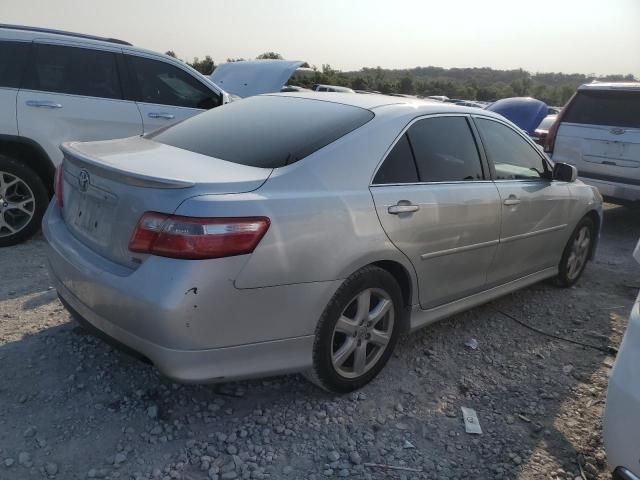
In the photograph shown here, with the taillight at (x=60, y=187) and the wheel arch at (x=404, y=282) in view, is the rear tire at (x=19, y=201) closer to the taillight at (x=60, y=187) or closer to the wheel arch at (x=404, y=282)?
the taillight at (x=60, y=187)

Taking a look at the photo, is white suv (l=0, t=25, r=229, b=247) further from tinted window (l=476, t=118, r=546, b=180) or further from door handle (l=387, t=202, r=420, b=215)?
door handle (l=387, t=202, r=420, b=215)

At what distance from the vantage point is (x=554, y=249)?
465cm

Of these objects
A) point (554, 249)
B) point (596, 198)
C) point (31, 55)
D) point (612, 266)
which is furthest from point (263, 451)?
point (612, 266)

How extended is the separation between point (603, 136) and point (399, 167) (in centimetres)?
498

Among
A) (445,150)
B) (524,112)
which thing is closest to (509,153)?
(445,150)

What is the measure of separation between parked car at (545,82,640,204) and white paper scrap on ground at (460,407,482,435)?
4.89 meters

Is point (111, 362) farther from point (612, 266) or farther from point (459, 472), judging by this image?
point (612, 266)

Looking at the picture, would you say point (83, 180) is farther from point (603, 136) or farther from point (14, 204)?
point (603, 136)

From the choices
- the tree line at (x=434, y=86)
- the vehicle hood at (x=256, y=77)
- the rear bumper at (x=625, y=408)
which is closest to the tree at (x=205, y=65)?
the tree line at (x=434, y=86)

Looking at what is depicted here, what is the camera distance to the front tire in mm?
2777

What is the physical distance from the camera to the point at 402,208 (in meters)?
3.03

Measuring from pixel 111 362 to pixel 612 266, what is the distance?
16.8ft

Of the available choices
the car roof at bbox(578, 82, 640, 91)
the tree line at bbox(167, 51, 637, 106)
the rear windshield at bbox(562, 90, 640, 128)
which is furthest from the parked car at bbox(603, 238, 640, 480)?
the tree line at bbox(167, 51, 637, 106)

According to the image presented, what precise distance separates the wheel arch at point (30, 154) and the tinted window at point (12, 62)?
0.51 metres
